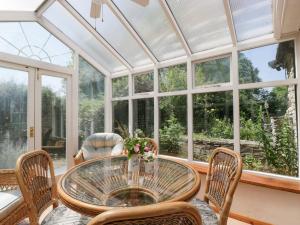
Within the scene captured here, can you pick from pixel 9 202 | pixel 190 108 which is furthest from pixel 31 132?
pixel 190 108

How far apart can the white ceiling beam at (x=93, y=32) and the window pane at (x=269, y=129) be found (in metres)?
2.50

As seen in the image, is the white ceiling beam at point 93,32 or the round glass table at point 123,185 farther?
the white ceiling beam at point 93,32

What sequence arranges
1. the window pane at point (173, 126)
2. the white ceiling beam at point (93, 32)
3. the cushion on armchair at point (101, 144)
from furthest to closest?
the cushion on armchair at point (101, 144) < the window pane at point (173, 126) < the white ceiling beam at point (93, 32)

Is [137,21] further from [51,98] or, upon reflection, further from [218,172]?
[218,172]

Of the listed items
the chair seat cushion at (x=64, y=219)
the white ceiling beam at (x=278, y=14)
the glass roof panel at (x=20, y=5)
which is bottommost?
the chair seat cushion at (x=64, y=219)

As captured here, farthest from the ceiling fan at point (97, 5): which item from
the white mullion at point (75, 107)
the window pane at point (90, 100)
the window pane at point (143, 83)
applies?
the window pane at point (90, 100)

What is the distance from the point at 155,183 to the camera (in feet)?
5.72

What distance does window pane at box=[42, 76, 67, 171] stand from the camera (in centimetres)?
370

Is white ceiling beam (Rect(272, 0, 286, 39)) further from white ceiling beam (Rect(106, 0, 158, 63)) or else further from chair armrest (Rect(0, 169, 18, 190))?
chair armrest (Rect(0, 169, 18, 190))

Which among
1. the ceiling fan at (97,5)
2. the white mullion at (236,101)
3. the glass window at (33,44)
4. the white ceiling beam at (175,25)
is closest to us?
the ceiling fan at (97,5)

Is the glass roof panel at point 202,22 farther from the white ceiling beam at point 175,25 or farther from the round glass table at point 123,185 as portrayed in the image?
Result: the round glass table at point 123,185

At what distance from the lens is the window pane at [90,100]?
437cm

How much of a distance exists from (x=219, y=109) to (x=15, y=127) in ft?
11.1

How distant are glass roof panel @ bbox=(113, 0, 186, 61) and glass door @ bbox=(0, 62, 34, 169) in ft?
6.64
